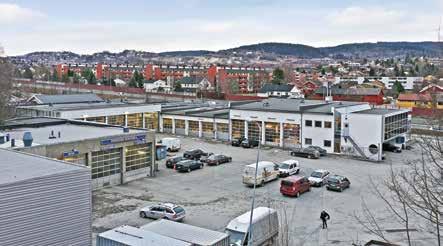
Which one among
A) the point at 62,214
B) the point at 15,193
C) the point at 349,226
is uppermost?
the point at 15,193

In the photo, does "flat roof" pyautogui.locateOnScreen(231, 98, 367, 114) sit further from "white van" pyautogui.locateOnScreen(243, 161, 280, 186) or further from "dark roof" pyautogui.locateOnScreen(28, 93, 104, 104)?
"dark roof" pyautogui.locateOnScreen(28, 93, 104, 104)

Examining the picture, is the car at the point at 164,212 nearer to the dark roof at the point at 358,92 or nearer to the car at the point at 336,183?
the car at the point at 336,183

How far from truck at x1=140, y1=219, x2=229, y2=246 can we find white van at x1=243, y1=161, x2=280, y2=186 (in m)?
9.69

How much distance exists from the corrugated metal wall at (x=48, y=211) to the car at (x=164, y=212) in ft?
17.5

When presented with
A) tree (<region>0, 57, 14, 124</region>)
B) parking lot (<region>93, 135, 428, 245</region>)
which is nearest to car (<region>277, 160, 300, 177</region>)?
parking lot (<region>93, 135, 428, 245</region>)

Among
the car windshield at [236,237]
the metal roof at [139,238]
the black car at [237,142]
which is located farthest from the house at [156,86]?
the metal roof at [139,238]

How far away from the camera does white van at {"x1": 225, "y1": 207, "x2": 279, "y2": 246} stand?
13.1m

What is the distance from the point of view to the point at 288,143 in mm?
32500

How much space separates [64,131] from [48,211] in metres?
14.5

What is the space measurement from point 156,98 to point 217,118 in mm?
32320

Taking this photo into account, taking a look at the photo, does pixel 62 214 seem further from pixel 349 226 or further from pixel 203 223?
pixel 349 226

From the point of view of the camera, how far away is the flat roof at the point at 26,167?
33.6 ft

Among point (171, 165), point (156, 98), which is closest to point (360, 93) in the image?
point (156, 98)

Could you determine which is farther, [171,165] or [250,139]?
[250,139]
